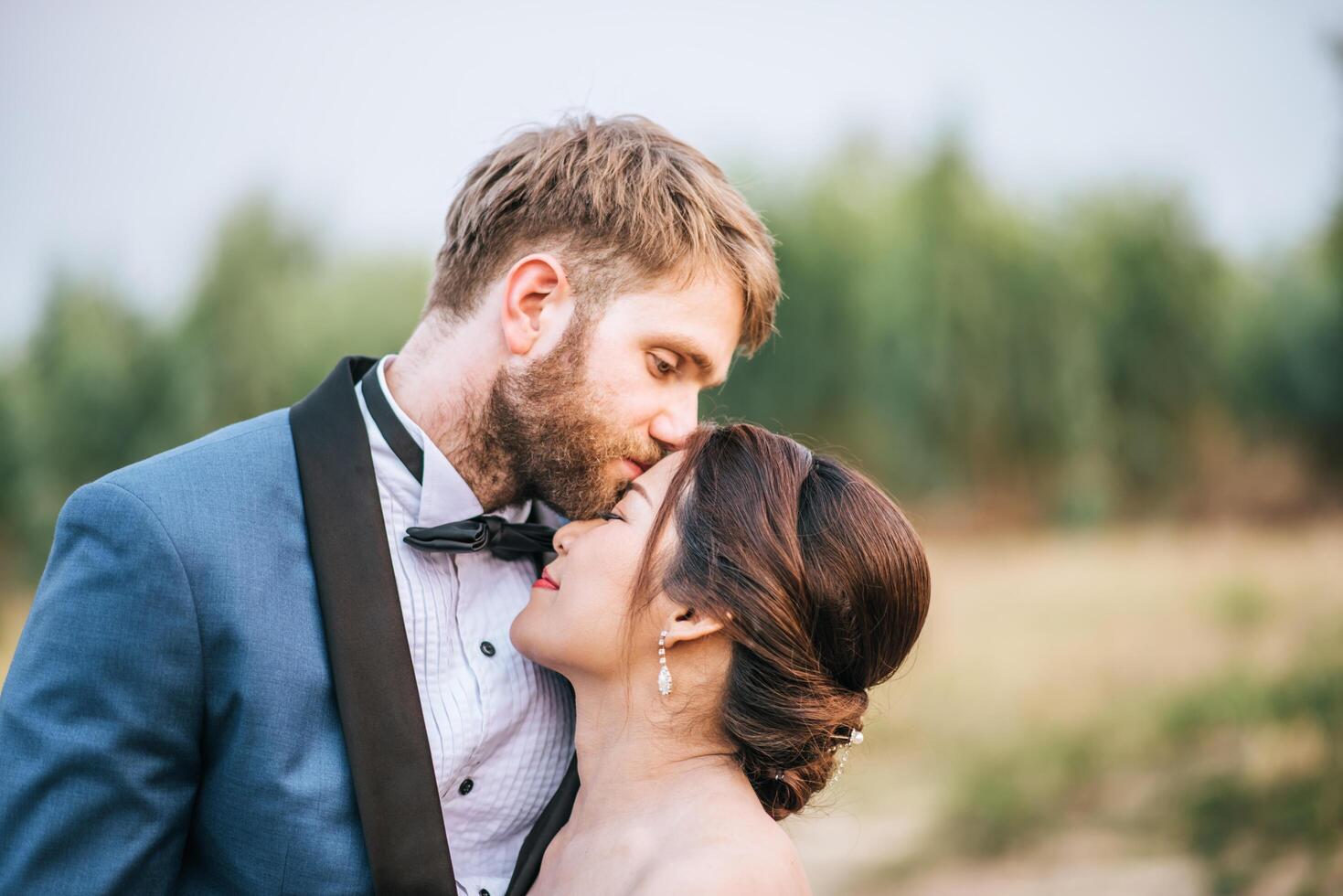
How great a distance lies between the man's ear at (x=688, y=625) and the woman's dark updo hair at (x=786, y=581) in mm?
20

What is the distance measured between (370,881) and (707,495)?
0.90 m

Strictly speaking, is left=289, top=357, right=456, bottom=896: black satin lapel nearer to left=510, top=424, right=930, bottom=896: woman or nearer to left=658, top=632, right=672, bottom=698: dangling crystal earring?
left=510, top=424, right=930, bottom=896: woman

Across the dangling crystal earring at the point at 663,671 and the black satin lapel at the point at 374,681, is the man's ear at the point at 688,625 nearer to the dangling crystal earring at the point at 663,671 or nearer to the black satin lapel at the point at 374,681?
the dangling crystal earring at the point at 663,671

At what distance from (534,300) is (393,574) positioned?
2.16ft

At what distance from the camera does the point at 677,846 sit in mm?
1861

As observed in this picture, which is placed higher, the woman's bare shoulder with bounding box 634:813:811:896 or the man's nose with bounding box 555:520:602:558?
the man's nose with bounding box 555:520:602:558

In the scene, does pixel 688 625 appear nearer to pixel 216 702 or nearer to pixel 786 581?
pixel 786 581

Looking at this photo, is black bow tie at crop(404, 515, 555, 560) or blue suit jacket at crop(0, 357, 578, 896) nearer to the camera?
blue suit jacket at crop(0, 357, 578, 896)

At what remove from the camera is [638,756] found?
6.73ft

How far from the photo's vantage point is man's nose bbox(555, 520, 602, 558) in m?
2.15

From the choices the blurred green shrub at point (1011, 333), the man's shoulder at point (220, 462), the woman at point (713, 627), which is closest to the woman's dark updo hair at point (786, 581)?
the woman at point (713, 627)

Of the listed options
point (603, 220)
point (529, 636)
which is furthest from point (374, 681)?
point (603, 220)

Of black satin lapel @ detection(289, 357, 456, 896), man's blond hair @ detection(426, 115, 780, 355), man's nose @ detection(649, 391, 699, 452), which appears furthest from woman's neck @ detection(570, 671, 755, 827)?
man's blond hair @ detection(426, 115, 780, 355)

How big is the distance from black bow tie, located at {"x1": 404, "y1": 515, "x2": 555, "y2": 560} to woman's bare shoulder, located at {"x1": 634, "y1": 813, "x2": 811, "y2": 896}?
0.67m
